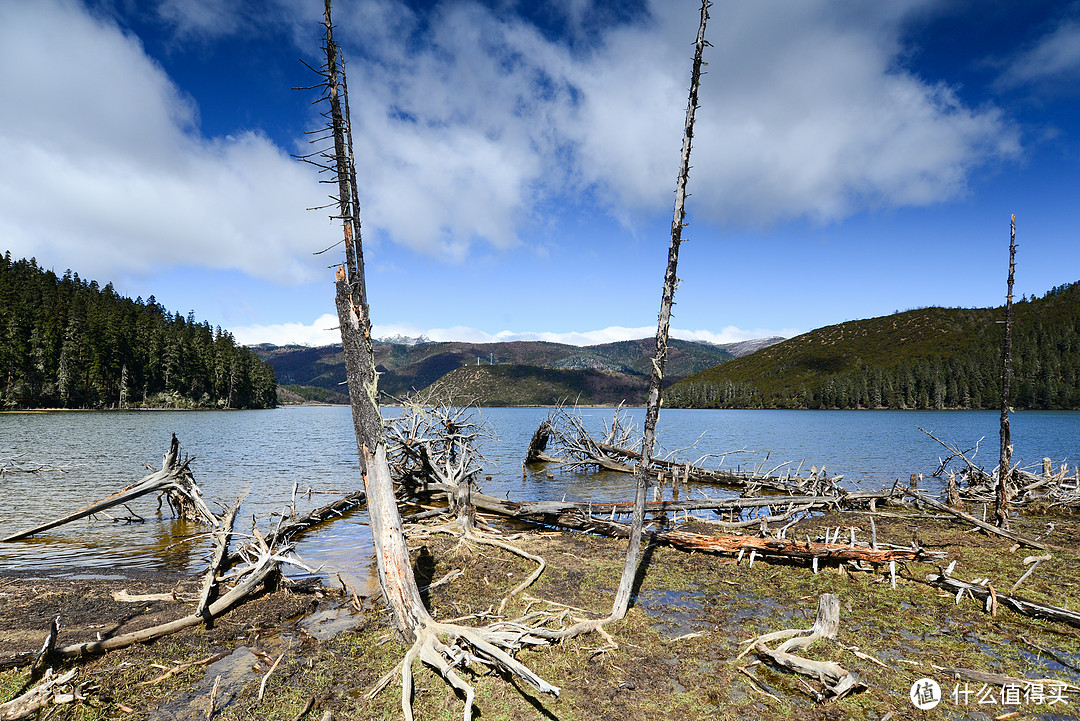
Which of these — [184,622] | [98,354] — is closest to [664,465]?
[184,622]

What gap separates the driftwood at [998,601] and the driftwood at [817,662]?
156 inches

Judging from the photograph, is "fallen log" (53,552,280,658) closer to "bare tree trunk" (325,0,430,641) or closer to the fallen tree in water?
"bare tree trunk" (325,0,430,641)

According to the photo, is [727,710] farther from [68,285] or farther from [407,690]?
[68,285]

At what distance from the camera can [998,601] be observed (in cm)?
985

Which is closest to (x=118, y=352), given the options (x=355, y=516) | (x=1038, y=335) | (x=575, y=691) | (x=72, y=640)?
(x=355, y=516)

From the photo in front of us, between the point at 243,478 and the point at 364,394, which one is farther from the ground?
the point at 364,394

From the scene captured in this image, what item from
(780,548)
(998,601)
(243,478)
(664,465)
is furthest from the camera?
(664,465)

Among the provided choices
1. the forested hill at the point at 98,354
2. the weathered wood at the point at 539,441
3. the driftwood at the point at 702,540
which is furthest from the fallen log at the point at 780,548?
the forested hill at the point at 98,354

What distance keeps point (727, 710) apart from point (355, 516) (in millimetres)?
17373

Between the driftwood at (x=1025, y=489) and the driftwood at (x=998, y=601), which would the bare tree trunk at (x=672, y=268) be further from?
the driftwood at (x=1025, y=489)

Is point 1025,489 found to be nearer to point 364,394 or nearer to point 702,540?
point 702,540

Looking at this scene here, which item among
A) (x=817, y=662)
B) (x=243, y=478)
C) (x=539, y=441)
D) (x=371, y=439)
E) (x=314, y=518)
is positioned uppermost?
(x=371, y=439)

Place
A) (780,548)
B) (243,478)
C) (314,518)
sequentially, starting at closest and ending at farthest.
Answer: (780,548) < (314,518) < (243,478)

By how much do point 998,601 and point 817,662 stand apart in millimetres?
5951
